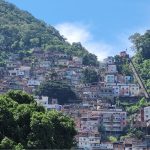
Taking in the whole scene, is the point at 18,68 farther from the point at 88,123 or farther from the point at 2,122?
the point at 2,122

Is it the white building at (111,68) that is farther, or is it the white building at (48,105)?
the white building at (111,68)

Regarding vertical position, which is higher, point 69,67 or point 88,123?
point 69,67

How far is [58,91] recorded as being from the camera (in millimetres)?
74438

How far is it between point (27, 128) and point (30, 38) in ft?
293

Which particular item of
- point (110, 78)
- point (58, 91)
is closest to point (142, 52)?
point (110, 78)

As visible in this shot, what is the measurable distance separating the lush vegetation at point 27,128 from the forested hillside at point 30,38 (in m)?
72.6

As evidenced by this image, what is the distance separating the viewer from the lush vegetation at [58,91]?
2931 inches

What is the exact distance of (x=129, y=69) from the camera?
88375 mm

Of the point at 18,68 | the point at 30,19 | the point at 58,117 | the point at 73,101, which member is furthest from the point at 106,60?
the point at 58,117

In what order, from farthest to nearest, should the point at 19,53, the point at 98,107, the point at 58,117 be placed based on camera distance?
the point at 19,53 → the point at 98,107 → the point at 58,117

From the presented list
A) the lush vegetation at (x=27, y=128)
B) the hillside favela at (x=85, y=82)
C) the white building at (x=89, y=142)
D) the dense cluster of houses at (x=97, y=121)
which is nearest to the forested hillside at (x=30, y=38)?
the hillside favela at (x=85, y=82)

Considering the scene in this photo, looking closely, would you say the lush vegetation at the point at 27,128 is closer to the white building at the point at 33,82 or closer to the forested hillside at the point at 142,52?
the white building at the point at 33,82

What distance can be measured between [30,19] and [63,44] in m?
28.6

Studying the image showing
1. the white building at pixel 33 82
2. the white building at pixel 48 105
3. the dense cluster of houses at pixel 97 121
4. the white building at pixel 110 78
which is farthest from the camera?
the white building at pixel 110 78
